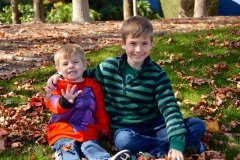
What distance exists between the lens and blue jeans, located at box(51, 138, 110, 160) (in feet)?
10.2

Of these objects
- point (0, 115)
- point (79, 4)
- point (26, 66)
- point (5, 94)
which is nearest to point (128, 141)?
point (0, 115)

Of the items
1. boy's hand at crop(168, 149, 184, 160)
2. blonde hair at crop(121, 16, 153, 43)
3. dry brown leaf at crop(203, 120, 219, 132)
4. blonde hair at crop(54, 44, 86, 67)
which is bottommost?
dry brown leaf at crop(203, 120, 219, 132)

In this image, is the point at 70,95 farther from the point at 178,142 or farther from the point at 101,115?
the point at 178,142

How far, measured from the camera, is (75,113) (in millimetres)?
3396

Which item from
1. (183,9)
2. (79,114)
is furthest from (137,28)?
(183,9)

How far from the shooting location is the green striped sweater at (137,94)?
3.29 metres

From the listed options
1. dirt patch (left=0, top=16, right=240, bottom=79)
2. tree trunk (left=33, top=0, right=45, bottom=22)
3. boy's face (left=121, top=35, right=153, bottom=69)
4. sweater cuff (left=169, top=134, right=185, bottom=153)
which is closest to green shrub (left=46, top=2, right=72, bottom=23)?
tree trunk (left=33, top=0, right=45, bottom=22)

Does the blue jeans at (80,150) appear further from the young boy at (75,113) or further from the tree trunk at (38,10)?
the tree trunk at (38,10)

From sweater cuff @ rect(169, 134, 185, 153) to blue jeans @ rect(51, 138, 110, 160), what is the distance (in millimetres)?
561

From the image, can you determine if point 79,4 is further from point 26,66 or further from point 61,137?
point 61,137

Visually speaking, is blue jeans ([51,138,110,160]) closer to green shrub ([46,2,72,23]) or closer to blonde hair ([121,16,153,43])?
blonde hair ([121,16,153,43])

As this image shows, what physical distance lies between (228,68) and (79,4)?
7.60 metres

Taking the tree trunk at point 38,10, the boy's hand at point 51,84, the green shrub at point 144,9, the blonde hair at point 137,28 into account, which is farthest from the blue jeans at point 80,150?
the green shrub at point 144,9

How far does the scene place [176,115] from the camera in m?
3.15
